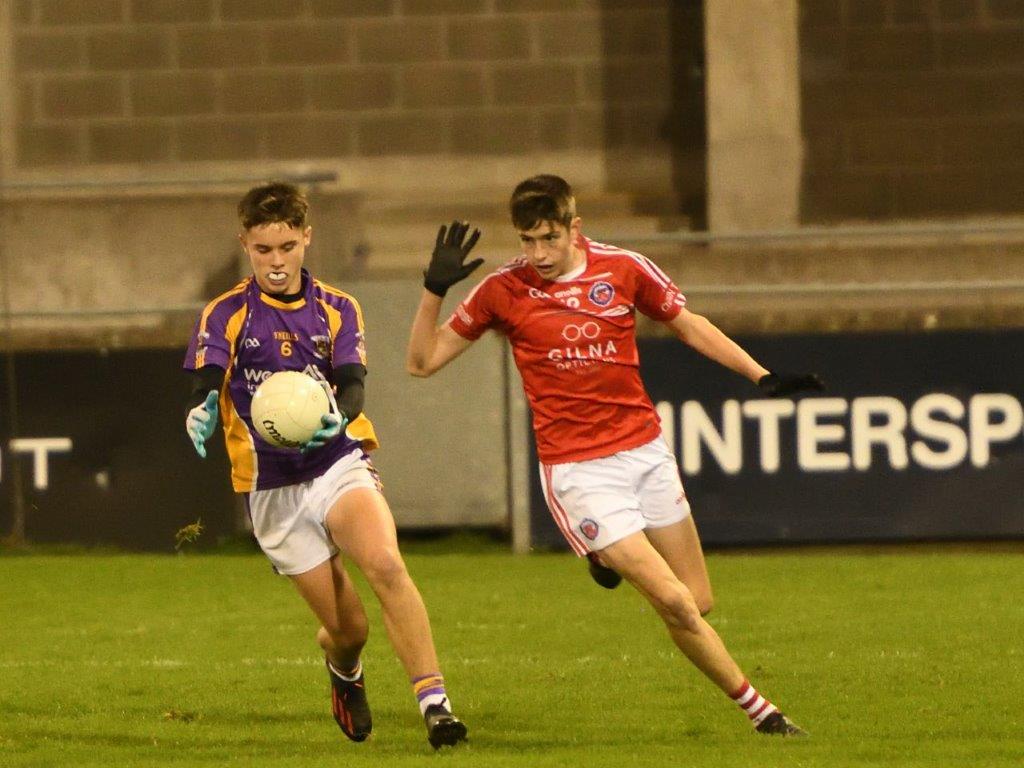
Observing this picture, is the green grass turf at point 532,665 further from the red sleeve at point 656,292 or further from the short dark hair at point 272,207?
the short dark hair at point 272,207

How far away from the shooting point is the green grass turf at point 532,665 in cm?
672

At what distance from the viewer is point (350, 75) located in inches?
691

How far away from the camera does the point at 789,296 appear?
42.8ft

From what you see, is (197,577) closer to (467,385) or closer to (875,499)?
(467,385)

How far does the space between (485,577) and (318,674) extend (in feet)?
10.9

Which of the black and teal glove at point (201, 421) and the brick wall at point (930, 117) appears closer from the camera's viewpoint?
the black and teal glove at point (201, 421)

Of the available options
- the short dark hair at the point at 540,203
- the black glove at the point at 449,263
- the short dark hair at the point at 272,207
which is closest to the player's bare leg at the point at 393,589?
the black glove at the point at 449,263

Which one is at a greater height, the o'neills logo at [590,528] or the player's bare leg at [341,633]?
the o'neills logo at [590,528]

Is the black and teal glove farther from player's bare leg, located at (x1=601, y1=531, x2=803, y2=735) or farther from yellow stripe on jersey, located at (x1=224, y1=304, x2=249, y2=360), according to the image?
player's bare leg, located at (x1=601, y1=531, x2=803, y2=735)

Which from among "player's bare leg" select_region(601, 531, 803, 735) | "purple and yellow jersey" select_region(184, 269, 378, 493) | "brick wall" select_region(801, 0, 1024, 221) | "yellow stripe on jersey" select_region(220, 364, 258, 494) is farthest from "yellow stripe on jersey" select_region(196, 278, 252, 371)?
"brick wall" select_region(801, 0, 1024, 221)

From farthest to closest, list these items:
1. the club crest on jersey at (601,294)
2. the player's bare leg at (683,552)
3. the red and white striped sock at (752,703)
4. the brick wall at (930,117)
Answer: the brick wall at (930,117) < the player's bare leg at (683,552) < the club crest on jersey at (601,294) < the red and white striped sock at (752,703)

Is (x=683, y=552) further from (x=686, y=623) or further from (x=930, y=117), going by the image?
(x=930, y=117)

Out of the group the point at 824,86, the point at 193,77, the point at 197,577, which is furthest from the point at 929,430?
the point at 193,77

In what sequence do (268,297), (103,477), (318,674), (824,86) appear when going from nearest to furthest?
(268,297) < (318,674) < (103,477) < (824,86)
